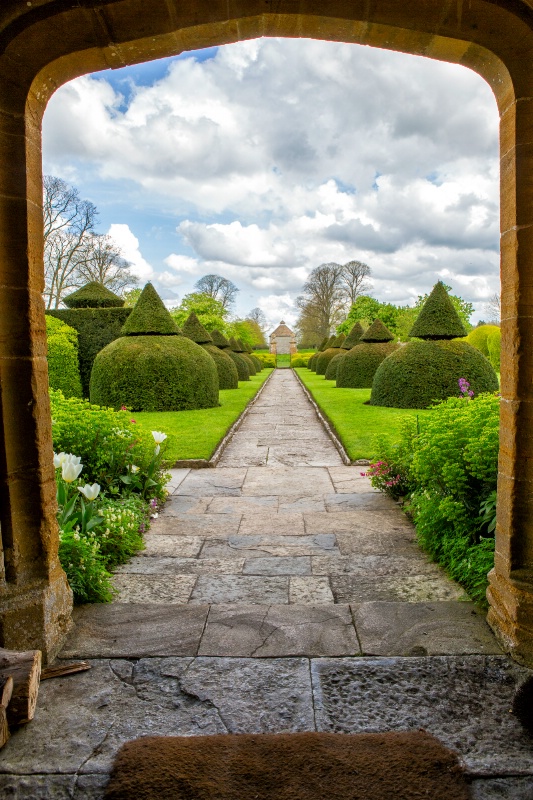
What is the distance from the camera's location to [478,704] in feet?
7.30

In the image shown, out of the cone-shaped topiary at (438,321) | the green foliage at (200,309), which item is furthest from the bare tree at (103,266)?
Result: the cone-shaped topiary at (438,321)

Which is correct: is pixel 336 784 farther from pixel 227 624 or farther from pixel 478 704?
pixel 227 624

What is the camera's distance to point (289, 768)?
187 cm

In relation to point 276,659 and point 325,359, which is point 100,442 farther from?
point 325,359

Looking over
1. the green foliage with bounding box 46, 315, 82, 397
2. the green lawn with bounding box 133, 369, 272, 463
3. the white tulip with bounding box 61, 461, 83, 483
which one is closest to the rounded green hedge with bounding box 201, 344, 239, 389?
the green lawn with bounding box 133, 369, 272, 463

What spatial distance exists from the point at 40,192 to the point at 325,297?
57471 millimetres

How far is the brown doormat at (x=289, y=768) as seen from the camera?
1.77 metres

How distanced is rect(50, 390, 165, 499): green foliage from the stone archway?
2.46 metres

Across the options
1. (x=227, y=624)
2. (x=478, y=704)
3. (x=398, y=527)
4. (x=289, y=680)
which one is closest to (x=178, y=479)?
(x=398, y=527)

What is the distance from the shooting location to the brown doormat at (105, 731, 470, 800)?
1770 mm

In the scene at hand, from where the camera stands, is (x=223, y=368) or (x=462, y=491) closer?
(x=462, y=491)

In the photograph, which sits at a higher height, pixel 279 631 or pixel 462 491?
pixel 462 491

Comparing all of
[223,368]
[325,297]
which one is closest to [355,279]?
[325,297]

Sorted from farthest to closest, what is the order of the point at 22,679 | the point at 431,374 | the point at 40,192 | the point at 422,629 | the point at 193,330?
the point at 193,330 → the point at 431,374 → the point at 422,629 → the point at 40,192 → the point at 22,679
